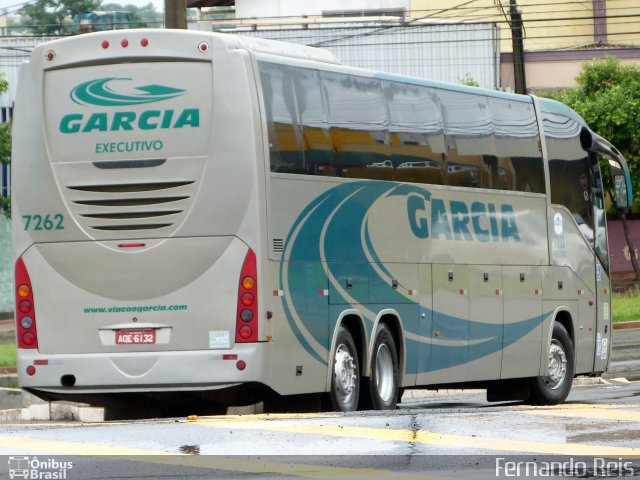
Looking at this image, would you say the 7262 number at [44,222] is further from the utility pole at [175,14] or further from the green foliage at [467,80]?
the green foliage at [467,80]

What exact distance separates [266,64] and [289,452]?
5317 mm

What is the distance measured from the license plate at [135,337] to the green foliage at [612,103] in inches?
1269

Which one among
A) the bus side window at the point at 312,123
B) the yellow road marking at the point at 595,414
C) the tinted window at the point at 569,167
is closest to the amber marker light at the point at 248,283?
the bus side window at the point at 312,123

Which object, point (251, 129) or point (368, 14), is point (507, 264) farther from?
point (368, 14)

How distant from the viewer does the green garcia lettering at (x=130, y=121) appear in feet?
42.1

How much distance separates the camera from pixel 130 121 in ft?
42.4

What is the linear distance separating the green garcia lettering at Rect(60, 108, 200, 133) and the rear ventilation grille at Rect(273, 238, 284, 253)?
1.25 metres

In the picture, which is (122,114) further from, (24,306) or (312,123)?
(24,306)

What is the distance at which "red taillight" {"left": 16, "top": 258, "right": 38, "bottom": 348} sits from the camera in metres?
13.3

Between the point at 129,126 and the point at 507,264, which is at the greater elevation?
the point at 129,126

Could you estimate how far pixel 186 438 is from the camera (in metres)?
9.41

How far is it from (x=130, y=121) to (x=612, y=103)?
32.9 meters

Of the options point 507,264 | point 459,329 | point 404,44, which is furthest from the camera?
point 404,44

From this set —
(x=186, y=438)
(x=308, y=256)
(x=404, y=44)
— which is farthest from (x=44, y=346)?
(x=404, y=44)
